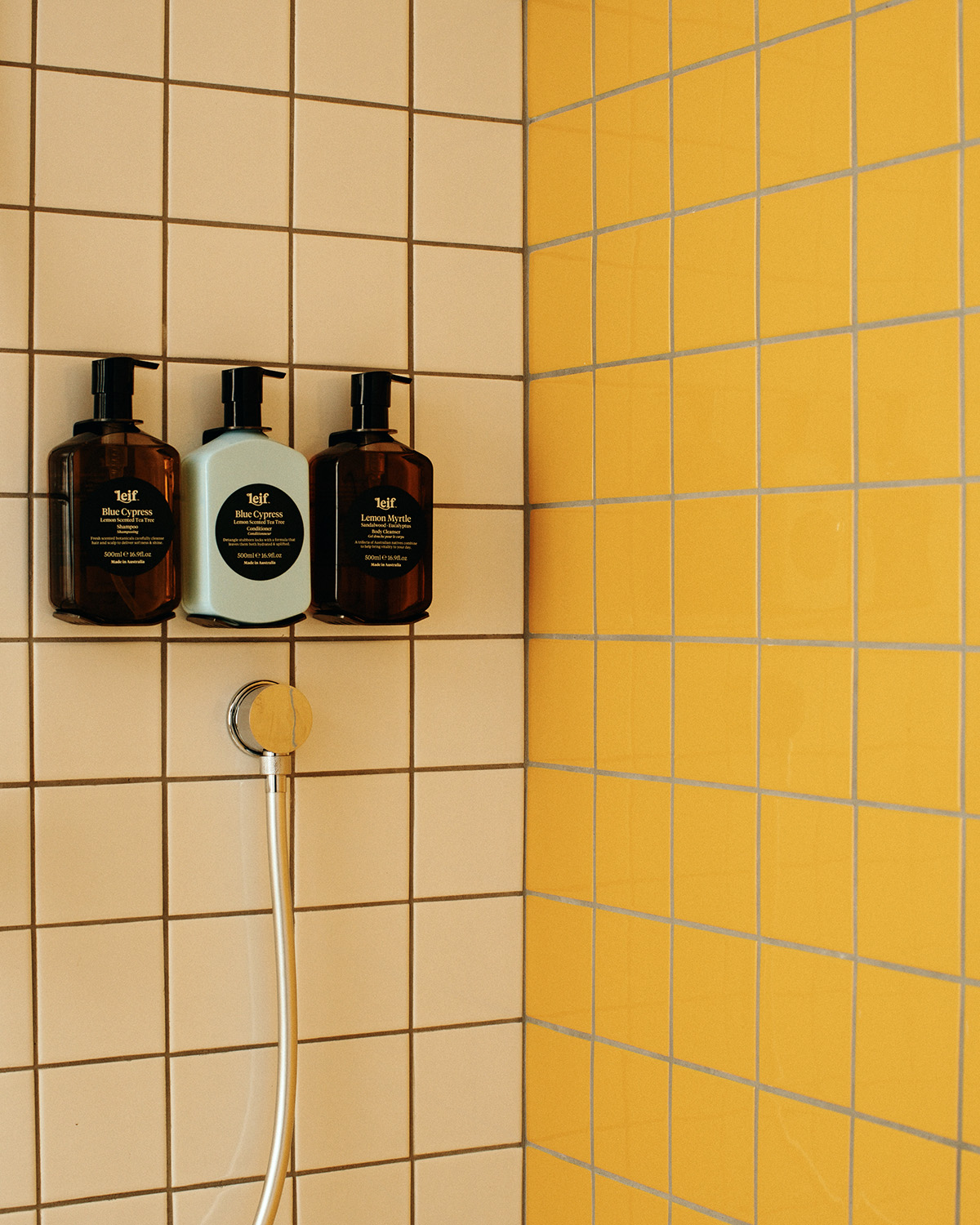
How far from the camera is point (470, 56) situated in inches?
45.9

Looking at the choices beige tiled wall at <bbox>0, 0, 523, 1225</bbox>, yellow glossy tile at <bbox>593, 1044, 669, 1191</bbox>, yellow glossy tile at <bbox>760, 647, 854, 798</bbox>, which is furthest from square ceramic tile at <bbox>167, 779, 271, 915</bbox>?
yellow glossy tile at <bbox>760, 647, 854, 798</bbox>

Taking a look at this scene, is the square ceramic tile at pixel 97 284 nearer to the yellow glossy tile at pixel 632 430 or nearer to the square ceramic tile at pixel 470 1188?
the yellow glossy tile at pixel 632 430

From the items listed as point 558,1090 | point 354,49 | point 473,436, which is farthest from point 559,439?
point 558,1090

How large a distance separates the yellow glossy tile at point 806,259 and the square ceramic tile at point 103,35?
53cm

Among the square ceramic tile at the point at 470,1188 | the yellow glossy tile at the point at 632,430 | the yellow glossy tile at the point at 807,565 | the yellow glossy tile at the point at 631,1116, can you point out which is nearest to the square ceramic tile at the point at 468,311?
the yellow glossy tile at the point at 632,430

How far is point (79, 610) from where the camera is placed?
38.3 inches

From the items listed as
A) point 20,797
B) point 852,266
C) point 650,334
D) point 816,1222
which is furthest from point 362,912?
point 852,266

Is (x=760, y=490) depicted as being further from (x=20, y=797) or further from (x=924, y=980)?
(x=20, y=797)

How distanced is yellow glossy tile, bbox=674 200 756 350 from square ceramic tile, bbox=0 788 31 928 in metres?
0.66

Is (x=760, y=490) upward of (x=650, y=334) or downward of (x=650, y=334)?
downward

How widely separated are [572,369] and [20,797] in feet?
1.96

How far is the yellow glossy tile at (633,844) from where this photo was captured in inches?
42.3

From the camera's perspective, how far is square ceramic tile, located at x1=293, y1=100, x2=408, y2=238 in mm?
1112

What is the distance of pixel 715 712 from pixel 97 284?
615 mm
